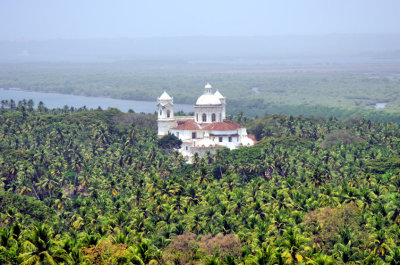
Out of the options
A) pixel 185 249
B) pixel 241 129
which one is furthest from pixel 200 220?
pixel 241 129

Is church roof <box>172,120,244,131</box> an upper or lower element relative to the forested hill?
→ upper

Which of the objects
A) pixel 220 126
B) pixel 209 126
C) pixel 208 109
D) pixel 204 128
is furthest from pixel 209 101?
pixel 220 126

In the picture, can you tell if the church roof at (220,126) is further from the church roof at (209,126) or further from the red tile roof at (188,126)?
the red tile roof at (188,126)

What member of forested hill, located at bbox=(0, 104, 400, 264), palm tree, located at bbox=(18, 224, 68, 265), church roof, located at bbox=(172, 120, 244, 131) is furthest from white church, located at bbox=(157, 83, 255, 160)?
palm tree, located at bbox=(18, 224, 68, 265)

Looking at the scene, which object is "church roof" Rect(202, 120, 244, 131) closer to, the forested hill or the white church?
the white church

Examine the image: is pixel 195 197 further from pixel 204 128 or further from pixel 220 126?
pixel 204 128

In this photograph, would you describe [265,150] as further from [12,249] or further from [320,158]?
[12,249]
